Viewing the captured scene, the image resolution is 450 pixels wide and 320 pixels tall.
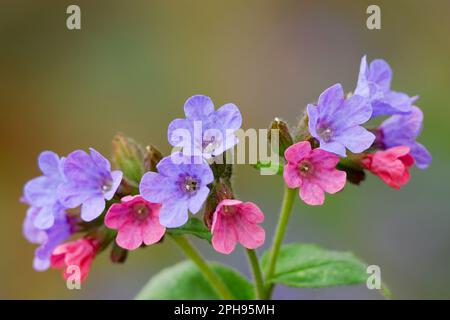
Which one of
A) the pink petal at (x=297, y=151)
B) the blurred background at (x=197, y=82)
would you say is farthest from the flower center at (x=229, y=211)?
the blurred background at (x=197, y=82)

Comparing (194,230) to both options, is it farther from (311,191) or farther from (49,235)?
(49,235)

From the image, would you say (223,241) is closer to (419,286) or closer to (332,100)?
(332,100)

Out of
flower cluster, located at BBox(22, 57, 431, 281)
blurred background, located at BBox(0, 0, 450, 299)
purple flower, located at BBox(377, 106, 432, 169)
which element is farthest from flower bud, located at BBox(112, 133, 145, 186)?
blurred background, located at BBox(0, 0, 450, 299)

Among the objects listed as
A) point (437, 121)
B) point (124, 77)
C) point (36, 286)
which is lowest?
point (36, 286)

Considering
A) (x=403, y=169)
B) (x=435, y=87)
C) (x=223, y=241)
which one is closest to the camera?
(x=223, y=241)

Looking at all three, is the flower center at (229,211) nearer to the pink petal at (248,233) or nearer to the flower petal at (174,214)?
the pink petal at (248,233)

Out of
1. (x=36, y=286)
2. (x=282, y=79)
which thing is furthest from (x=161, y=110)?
(x=36, y=286)

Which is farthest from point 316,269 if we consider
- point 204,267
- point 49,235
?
point 49,235
